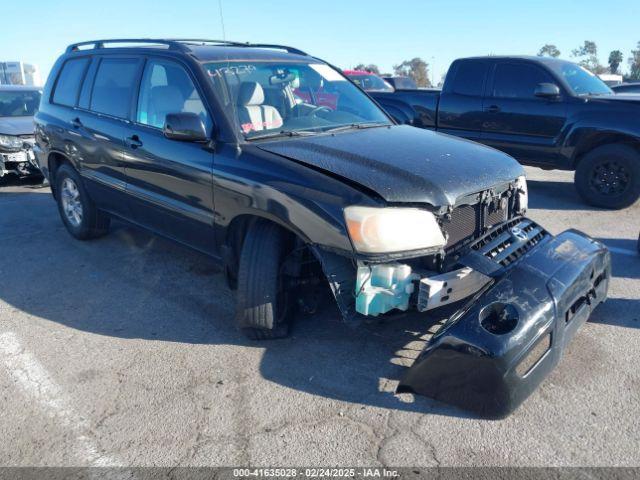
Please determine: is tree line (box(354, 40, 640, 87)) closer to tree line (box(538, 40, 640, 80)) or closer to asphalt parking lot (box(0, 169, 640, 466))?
tree line (box(538, 40, 640, 80))

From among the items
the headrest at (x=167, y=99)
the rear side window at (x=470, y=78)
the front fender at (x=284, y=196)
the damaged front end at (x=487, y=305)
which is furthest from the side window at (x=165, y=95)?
the rear side window at (x=470, y=78)

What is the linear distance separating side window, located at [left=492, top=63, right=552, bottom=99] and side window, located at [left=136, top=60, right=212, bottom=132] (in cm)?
509

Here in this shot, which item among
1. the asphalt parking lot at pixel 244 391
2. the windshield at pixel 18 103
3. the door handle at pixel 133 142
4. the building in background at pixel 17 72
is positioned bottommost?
the building in background at pixel 17 72

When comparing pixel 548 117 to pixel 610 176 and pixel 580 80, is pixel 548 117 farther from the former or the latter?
pixel 610 176

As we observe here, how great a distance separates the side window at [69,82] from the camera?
5297 mm

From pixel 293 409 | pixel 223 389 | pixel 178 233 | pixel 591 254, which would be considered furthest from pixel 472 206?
pixel 178 233

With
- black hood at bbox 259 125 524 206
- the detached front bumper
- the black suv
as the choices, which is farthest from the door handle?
the detached front bumper

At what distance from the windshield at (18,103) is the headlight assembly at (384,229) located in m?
8.81

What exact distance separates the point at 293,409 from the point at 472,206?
1586mm

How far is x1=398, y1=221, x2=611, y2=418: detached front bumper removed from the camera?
259 centimetres

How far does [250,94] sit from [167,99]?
2.32 ft

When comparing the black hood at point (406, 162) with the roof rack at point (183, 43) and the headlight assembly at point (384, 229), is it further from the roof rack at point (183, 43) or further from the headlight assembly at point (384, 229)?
the roof rack at point (183, 43)

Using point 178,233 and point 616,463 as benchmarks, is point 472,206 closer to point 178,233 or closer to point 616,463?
point 616,463

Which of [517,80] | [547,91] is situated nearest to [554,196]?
[547,91]
